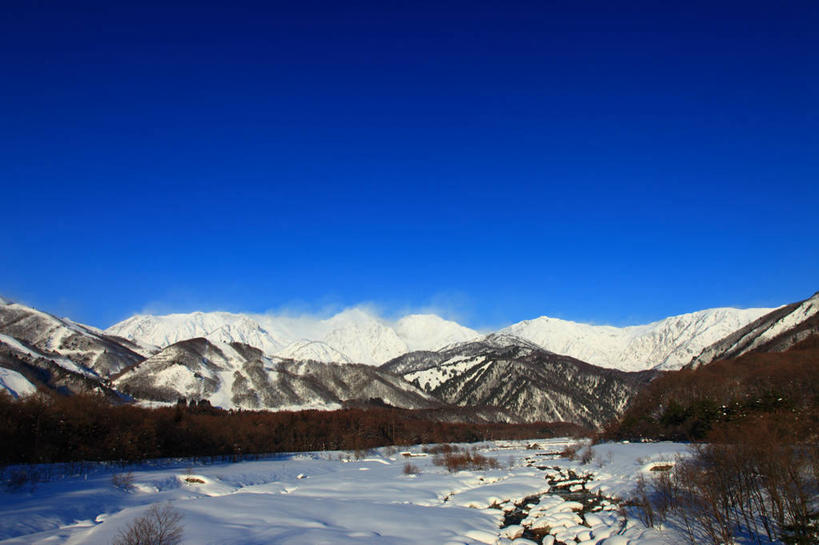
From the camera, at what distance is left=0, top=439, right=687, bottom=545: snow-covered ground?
2236 cm

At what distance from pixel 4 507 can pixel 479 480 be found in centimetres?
3535

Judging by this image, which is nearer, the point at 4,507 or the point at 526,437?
the point at 4,507

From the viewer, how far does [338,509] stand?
29844 millimetres

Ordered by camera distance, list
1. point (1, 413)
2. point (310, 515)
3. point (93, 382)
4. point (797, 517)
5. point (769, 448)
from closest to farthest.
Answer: point (797, 517) → point (769, 448) → point (310, 515) → point (1, 413) → point (93, 382)

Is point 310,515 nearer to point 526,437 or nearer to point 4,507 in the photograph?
point 4,507

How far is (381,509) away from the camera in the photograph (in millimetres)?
29812

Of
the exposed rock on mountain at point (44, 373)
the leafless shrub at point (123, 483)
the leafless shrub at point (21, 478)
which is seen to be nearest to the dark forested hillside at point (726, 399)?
the leafless shrub at point (123, 483)

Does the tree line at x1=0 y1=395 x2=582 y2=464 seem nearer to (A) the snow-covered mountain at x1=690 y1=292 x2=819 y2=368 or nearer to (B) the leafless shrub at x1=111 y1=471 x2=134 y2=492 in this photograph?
(B) the leafless shrub at x1=111 y1=471 x2=134 y2=492

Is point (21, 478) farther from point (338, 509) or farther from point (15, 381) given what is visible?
point (15, 381)

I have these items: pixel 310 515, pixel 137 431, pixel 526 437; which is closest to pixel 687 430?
pixel 310 515

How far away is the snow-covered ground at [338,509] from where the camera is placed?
22.4 meters

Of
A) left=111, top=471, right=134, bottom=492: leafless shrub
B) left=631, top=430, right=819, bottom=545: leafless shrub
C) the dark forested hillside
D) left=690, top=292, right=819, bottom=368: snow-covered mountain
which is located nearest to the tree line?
left=111, top=471, right=134, bottom=492: leafless shrub

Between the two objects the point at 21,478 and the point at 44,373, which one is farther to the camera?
the point at 44,373

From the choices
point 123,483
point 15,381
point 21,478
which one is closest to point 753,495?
point 123,483
